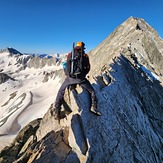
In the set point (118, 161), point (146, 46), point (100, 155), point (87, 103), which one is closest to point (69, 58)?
point (87, 103)

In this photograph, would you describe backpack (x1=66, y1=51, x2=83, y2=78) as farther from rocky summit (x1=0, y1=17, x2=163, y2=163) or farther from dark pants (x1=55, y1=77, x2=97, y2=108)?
rocky summit (x1=0, y1=17, x2=163, y2=163)

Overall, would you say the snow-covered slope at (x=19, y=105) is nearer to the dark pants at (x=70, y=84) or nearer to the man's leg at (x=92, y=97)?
the dark pants at (x=70, y=84)

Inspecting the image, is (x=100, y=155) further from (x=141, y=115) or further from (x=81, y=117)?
(x=141, y=115)

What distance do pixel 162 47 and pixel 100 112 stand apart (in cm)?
3769

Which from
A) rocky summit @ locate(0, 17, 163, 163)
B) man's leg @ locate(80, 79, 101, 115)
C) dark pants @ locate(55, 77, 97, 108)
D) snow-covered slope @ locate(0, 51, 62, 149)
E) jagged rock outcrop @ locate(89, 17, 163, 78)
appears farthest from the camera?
snow-covered slope @ locate(0, 51, 62, 149)

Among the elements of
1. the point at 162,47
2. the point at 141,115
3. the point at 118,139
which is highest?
the point at 162,47

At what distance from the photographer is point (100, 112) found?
53.3ft

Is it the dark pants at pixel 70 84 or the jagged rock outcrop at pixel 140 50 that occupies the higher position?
the jagged rock outcrop at pixel 140 50

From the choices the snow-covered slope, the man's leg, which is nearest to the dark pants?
the man's leg

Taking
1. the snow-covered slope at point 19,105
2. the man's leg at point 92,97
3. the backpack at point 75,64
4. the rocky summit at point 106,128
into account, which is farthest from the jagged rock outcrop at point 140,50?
the snow-covered slope at point 19,105

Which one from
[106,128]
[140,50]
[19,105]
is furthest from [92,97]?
[19,105]

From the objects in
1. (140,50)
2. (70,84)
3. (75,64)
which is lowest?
(70,84)

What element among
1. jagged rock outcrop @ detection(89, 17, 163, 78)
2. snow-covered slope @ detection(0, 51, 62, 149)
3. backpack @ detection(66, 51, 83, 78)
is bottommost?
backpack @ detection(66, 51, 83, 78)

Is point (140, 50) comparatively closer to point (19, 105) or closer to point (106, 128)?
point (106, 128)
